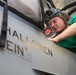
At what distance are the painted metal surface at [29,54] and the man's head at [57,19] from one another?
1.90 ft

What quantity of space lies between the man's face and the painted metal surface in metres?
0.57

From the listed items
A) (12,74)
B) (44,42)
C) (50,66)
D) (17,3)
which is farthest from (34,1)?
(12,74)

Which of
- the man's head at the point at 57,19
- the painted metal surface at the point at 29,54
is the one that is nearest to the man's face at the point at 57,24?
the man's head at the point at 57,19

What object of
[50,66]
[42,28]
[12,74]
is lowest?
[12,74]

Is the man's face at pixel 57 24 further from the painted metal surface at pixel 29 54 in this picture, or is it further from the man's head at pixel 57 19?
the painted metal surface at pixel 29 54

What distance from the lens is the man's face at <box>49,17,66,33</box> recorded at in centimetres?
219

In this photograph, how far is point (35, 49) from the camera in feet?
4.48

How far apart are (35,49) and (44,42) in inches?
5.3

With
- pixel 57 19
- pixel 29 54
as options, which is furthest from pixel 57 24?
pixel 29 54

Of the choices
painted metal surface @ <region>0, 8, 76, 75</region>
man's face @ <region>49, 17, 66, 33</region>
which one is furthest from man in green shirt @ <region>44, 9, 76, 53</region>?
painted metal surface @ <region>0, 8, 76, 75</region>

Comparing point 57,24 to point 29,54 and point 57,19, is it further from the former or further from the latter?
point 29,54

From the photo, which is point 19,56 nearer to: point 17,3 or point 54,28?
point 17,3

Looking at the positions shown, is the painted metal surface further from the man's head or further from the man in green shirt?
the man's head

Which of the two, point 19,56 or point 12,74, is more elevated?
point 19,56
